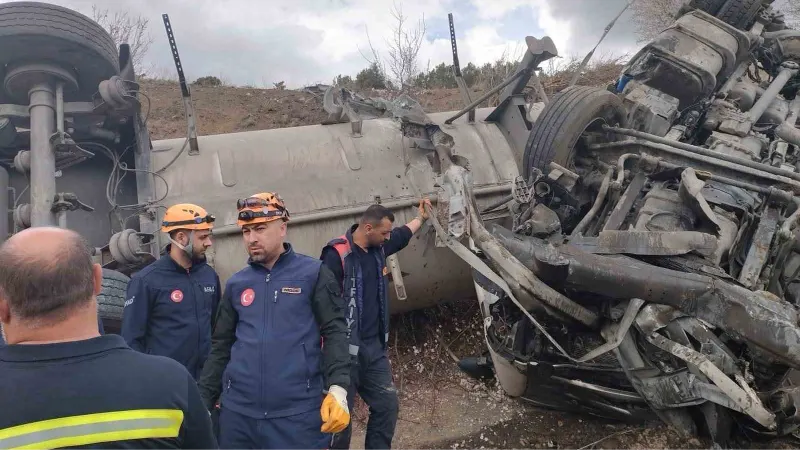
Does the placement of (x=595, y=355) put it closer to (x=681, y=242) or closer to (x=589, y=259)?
(x=589, y=259)

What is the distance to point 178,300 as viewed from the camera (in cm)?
281

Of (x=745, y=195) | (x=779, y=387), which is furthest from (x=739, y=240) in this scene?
(x=779, y=387)

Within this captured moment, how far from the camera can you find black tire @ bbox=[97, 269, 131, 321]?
3329 millimetres

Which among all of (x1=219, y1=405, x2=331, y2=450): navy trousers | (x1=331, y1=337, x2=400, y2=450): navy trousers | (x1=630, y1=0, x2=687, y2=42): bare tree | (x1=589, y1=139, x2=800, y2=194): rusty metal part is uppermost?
(x1=630, y1=0, x2=687, y2=42): bare tree

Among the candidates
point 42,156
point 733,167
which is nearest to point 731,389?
point 733,167

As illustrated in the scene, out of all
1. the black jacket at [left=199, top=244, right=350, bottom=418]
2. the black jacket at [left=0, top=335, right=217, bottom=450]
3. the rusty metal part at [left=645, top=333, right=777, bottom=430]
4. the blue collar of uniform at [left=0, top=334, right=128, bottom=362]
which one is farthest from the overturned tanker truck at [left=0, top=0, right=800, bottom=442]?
the blue collar of uniform at [left=0, top=334, right=128, bottom=362]

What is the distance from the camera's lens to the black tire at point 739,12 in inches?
194

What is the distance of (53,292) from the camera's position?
1114 mm

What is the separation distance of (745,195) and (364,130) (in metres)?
2.86

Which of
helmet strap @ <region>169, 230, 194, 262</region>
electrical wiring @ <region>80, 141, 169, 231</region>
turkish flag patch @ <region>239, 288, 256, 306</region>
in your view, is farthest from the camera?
electrical wiring @ <region>80, 141, 169, 231</region>

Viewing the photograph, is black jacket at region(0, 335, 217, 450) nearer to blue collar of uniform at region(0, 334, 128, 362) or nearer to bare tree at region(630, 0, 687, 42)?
blue collar of uniform at region(0, 334, 128, 362)

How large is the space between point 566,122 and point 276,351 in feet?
8.63

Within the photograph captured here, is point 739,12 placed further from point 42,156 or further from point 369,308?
point 42,156

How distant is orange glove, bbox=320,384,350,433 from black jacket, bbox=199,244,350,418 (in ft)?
0.19
